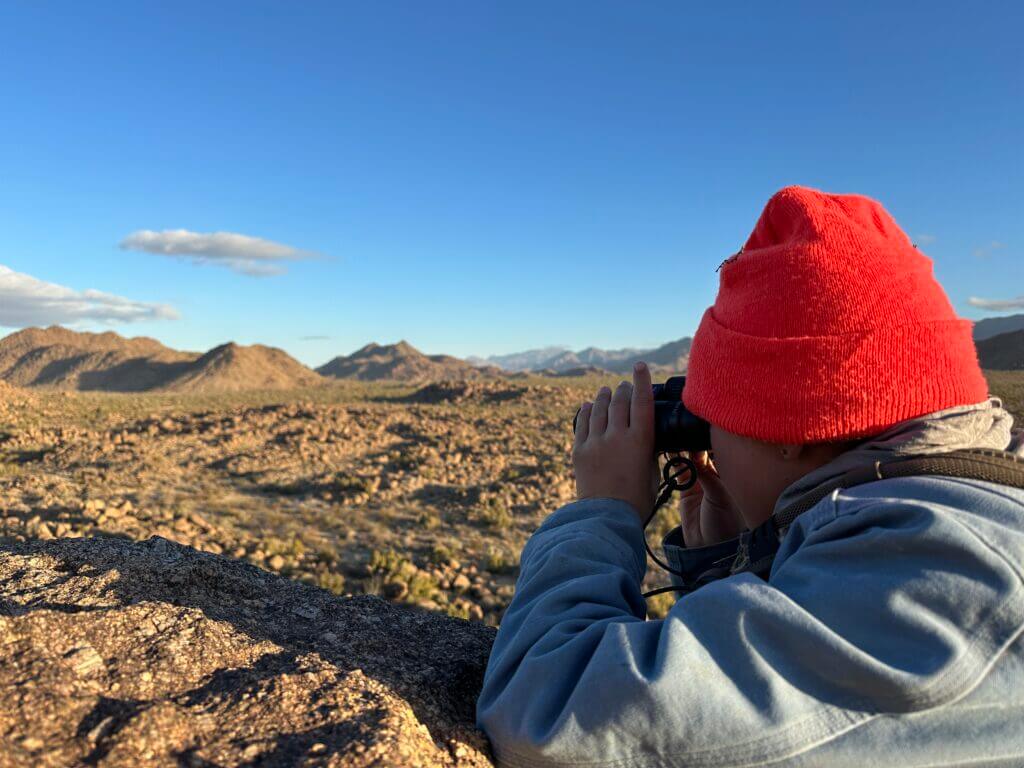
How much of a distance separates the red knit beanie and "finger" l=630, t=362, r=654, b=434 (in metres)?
0.24

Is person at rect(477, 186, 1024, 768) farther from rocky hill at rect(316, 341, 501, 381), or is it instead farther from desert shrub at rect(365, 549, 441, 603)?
rocky hill at rect(316, 341, 501, 381)

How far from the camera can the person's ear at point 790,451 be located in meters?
1.25

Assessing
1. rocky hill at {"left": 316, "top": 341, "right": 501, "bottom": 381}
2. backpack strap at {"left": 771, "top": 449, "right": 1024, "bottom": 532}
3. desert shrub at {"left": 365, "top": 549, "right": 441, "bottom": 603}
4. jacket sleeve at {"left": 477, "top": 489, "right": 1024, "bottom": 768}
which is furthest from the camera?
rocky hill at {"left": 316, "top": 341, "right": 501, "bottom": 381}

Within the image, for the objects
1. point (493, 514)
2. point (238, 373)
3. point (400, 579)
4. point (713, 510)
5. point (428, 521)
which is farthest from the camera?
point (238, 373)

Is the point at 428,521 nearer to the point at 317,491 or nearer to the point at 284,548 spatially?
the point at 284,548

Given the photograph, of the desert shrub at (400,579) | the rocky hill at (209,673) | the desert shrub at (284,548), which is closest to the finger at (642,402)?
the rocky hill at (209,673)

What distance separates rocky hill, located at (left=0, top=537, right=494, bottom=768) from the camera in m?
1.04

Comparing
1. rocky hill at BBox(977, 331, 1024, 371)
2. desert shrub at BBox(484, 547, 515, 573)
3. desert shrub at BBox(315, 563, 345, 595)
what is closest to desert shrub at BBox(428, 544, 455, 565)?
desert shrub at BBox(484, 547, 515, 573)

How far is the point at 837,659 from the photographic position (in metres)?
0.89

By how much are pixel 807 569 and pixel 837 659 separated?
143mm

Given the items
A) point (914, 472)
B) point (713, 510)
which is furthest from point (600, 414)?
point (914, 472)

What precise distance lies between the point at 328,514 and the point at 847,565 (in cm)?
868

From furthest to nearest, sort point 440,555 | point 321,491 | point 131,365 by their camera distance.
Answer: point 131,365 < point 321,491 < point 440,555

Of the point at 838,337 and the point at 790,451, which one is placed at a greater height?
the point at 838,337
